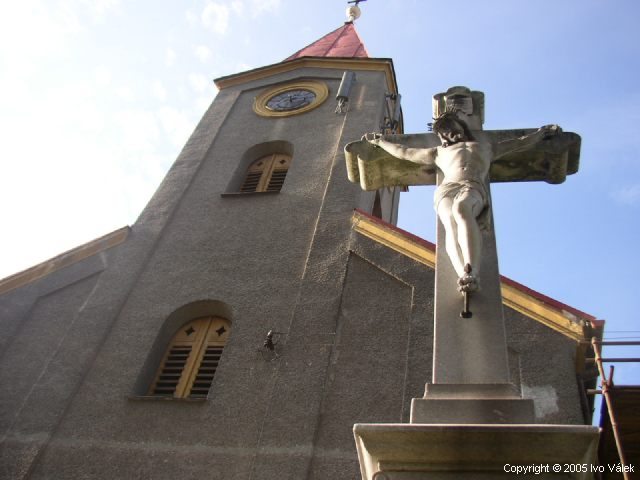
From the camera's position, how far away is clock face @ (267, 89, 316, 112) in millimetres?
14992

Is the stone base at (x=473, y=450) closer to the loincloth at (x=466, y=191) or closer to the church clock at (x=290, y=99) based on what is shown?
the loincloth at (x=466, y=191)

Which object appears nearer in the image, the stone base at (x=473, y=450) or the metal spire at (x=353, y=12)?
the stone base at (x=473, y=450)

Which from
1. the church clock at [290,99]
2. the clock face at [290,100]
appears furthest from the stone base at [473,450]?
the clock face at [290,100]

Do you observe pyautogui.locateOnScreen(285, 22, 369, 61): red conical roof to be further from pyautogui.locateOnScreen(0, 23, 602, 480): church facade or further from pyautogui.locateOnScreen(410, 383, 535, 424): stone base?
pyautogui.locateOnScreen(410, 383, 535, 424): stone base

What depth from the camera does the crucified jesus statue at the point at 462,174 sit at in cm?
416

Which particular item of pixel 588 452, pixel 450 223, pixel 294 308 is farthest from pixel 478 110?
pixel 294 308

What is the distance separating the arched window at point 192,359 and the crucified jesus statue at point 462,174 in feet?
14.7

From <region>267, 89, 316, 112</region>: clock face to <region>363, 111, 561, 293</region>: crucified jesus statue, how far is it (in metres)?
9.70

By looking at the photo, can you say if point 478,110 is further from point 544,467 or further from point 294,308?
point 294,308

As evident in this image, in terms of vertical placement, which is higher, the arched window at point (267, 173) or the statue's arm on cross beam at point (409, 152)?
the arched window at point (267, 173)

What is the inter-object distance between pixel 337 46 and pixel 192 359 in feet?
45.7

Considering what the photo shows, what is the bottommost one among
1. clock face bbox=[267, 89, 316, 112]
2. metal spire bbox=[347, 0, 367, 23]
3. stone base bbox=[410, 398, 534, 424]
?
stone base bbox=[410, 398, 534, 424]

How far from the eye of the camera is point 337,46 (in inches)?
799

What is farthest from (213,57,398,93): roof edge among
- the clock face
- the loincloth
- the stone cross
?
the loincloth
